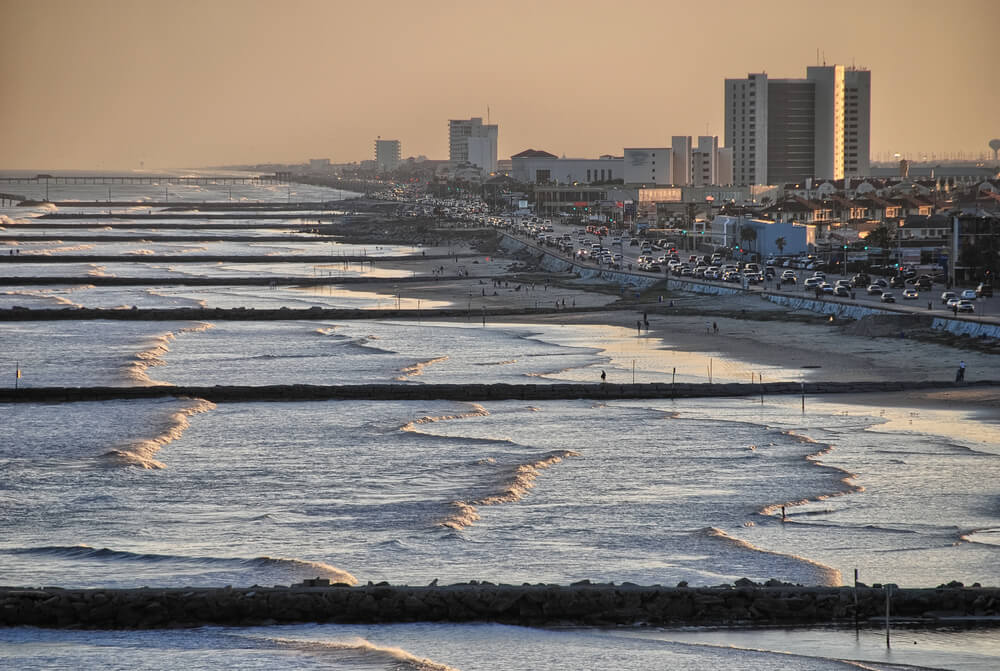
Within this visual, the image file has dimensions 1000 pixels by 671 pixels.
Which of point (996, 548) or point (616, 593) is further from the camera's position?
point (996, 548)

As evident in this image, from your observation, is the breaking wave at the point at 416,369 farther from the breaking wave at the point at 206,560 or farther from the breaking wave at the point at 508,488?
the breaking wave at the point at 206,560

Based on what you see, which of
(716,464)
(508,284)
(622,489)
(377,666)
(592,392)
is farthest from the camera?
(508,284)

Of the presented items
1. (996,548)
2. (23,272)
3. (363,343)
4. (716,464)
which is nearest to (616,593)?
(996,548)

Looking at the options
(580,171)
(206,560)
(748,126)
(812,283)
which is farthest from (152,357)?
(580,171)

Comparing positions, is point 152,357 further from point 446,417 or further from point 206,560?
point 206,560

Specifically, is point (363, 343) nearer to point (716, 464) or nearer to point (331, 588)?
point (716, 464)

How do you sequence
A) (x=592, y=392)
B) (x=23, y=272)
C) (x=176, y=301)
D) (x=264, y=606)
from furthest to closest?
(x=23, y=272) < (x=176, y=301) < (x=592, y=392) < (x=264, y=606)
